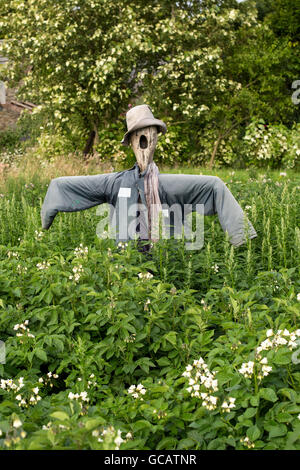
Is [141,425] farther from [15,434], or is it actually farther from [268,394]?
[15,434]

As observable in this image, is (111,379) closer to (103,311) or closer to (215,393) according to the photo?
(103,311)

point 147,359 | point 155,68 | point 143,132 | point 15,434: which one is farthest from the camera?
point 155,68

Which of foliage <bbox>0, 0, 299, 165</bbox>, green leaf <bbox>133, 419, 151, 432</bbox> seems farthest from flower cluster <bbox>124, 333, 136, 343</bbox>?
foliage <bbox>0, 0, 299, 165</bbox>

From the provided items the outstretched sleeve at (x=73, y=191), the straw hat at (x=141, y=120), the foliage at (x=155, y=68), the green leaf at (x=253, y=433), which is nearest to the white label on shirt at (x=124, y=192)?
the outstretched sleeve at (x=73, y=191)

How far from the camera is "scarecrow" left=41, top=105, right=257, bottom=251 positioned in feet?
13.7

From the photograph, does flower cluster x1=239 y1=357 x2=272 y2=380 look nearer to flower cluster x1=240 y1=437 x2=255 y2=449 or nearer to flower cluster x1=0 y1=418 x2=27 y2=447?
flower cluster x1=240 y1=437 x2=255 y2=449

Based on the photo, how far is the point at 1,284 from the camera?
3.28 m

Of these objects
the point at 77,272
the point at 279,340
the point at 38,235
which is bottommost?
the point at 279,340

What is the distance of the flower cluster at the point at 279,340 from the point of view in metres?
2.09

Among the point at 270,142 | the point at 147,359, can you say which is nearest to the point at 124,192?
the point at 147,359

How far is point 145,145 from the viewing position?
4.37m

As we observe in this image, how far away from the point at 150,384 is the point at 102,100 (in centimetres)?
1135

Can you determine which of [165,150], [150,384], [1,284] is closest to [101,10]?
[165,150]

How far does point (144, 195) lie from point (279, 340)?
7.69ft
